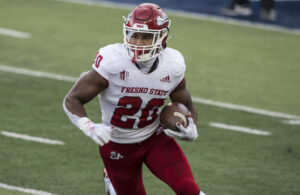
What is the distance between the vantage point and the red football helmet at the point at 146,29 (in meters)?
5.00

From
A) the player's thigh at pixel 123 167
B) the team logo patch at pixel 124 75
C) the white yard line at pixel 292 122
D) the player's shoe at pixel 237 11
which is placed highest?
the team logo patch at pixel 124 75

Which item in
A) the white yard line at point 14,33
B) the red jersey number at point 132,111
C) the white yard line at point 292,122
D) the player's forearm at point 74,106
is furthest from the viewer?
the white yard line at point 14,33

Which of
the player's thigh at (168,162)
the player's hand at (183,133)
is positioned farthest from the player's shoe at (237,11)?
the player's hand at (183,133)

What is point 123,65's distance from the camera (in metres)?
5.01

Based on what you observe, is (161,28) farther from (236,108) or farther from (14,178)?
(236,108)

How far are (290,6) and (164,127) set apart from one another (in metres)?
10.4

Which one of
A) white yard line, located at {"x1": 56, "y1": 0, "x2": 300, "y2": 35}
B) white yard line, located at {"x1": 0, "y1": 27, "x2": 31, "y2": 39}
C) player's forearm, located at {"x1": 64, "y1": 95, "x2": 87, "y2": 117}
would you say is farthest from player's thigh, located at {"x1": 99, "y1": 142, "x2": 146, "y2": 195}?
white yard line, located at {"x1": 56, "y1": 0, "x2": 300, "y2": 35}

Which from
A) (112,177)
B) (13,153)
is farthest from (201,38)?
(112,177)

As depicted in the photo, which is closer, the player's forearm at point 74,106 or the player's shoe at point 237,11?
the player's forearm at point 74,106

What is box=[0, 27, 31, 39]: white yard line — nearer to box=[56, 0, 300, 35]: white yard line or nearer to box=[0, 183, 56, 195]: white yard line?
box=[56, 0, 300, 35]: white yard line

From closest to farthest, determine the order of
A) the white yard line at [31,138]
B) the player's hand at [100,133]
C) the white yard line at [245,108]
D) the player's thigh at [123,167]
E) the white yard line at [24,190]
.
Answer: the player's hand at [100,133], the player's thigh at [123,167], the white yard line at [24,190], the white yard line at [31,138], the white yard line at [245,108]

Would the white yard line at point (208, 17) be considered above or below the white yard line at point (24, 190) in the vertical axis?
below

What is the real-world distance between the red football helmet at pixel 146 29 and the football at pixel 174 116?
1.42 ft

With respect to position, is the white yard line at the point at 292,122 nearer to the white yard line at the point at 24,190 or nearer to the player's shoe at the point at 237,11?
the white yard line at the point at 24,190
